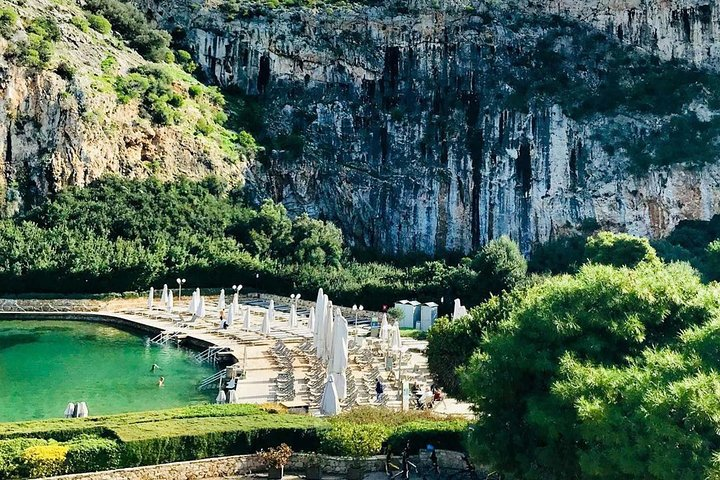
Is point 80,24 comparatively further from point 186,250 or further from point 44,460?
point 44,460

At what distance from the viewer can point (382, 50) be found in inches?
2253

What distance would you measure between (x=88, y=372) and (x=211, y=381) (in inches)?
170

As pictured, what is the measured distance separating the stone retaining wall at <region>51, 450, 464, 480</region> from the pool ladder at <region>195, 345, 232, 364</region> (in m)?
11.7

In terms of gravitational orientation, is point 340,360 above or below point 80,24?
below

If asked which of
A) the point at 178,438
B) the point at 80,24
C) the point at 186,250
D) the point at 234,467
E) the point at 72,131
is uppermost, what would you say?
the point at 80,24

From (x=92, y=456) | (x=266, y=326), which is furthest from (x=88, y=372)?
(x=92, y=456)

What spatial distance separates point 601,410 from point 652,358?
123 centimetres

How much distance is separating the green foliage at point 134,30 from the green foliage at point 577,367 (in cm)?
4982

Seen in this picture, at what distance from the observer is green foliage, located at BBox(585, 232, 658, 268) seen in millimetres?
31656

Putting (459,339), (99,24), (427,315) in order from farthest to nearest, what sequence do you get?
(99,24) → (427,315) → (459,339)

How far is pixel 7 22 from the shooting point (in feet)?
148

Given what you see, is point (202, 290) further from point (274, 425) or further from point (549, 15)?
point (549, 15)

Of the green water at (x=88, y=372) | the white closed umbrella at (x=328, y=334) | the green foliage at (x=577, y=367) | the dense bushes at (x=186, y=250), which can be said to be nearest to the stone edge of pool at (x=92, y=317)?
the green water at (x=88, y=372)

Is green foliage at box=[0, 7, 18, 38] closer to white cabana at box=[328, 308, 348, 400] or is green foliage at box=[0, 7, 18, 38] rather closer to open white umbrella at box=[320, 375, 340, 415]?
white cabana at box=[328, 308, 348, 400]
